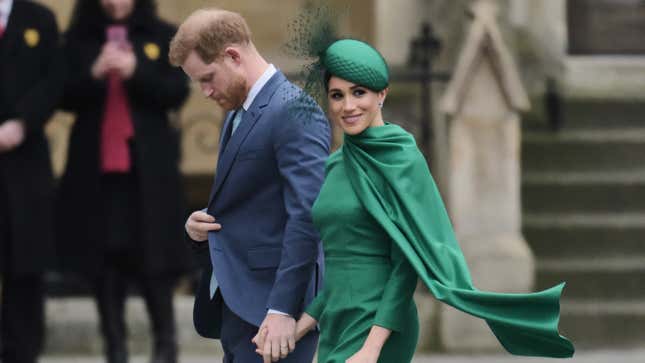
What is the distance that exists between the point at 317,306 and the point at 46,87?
13.0 feet

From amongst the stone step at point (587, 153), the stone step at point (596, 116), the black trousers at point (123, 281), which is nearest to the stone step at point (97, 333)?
the black trousers at point (123, 281)

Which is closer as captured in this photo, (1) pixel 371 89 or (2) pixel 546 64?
(1) pixel 371 89

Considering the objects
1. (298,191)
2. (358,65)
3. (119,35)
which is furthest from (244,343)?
(119,35)

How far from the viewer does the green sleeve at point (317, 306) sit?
5.20m

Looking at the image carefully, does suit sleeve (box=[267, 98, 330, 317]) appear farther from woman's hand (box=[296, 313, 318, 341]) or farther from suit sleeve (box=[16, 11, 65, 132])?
suit sleeve (box=[16, 11, 65, 132])

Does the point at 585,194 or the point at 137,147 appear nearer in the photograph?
the point at 137,147

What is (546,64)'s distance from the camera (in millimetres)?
12359

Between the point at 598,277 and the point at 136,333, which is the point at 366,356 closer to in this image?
the point at 136,333

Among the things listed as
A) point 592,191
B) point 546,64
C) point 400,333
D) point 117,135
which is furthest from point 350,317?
point 546,64

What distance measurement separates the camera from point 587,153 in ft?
37.7

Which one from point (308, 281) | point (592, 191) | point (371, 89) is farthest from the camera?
point (592, 191)

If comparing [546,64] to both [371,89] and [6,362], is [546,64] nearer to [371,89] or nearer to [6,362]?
[6,362]

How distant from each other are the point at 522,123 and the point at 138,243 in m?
3.68

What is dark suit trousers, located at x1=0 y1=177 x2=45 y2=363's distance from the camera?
884cm
